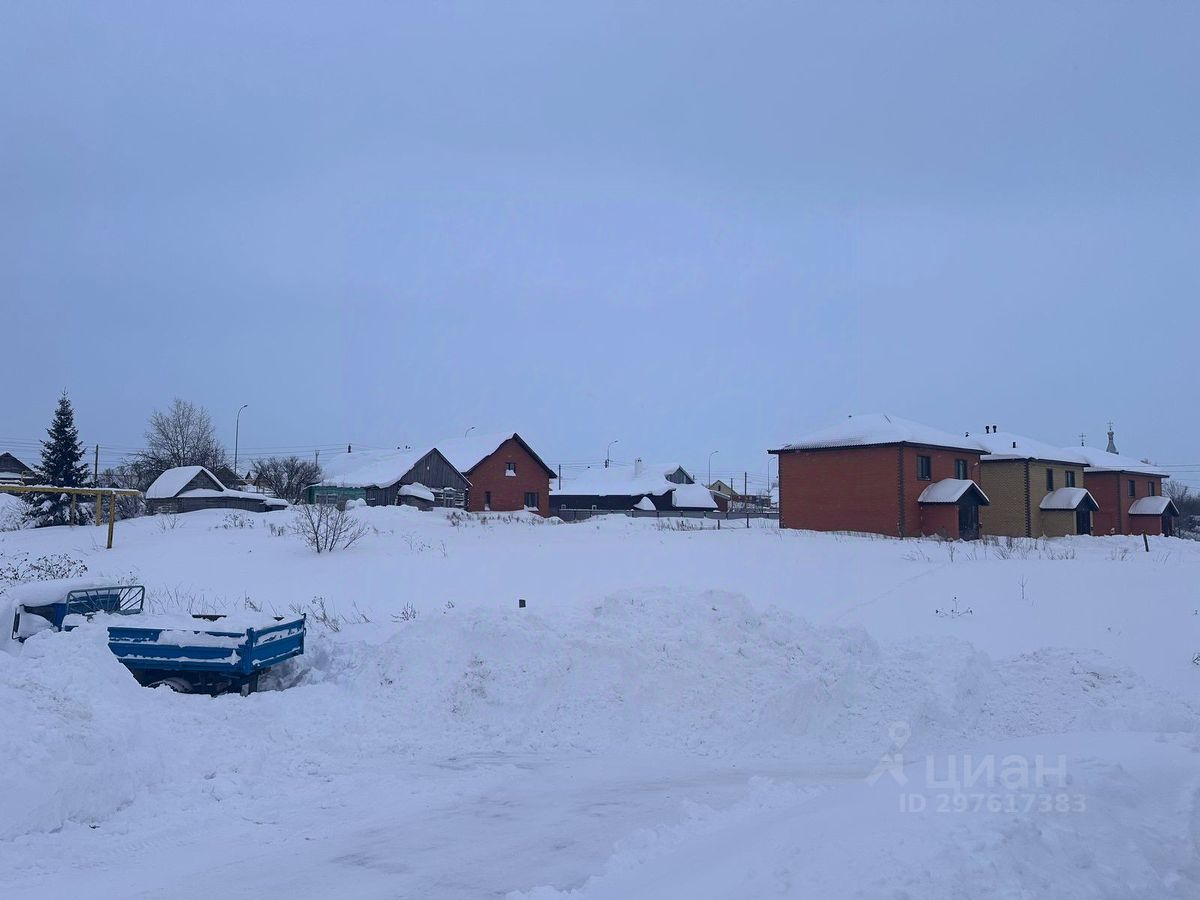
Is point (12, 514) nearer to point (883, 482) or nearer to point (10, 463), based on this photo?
point (10, 463)

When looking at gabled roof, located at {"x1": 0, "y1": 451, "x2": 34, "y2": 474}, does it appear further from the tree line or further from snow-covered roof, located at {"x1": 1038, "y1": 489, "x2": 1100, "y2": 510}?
snow-covered roof, located at {"x1": 1038, "y1": 489, "x2": 1100, "y2": 510}

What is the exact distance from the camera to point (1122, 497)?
5356 cm

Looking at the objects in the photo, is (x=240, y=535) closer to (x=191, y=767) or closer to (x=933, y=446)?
(x=191, y=767)

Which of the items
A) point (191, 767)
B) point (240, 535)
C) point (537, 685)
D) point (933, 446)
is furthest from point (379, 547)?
point (933, 446)

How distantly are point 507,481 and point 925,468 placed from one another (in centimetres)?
2727

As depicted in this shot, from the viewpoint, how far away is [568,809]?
7.60 m

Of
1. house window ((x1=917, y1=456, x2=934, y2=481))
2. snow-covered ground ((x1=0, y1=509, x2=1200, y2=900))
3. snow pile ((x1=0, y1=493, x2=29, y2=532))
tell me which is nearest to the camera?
snow-covered ground ((x1=0, y1=509, x2=1200, y2=900))

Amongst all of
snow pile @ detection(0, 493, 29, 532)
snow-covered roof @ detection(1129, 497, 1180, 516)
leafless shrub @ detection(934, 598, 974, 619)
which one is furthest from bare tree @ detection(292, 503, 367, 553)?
snow-covered roof @ detection(1129, 497, 1180, 516)

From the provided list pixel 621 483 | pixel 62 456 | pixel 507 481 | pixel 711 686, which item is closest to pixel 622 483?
pixel 621 483

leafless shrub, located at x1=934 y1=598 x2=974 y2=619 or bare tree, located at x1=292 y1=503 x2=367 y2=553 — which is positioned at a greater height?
bare tree, located at x1=292 y1=503 x2=367 y2=553

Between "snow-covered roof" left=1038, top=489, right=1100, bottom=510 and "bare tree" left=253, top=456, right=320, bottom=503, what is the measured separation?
51.2 m

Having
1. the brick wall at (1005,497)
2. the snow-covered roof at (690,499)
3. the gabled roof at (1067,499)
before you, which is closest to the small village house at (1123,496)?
the gabled roof at (1067,499)

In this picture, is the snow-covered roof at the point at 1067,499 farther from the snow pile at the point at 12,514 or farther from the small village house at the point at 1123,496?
the snow pile at the point at 12,514

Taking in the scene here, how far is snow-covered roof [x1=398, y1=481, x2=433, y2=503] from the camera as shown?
51031mm
